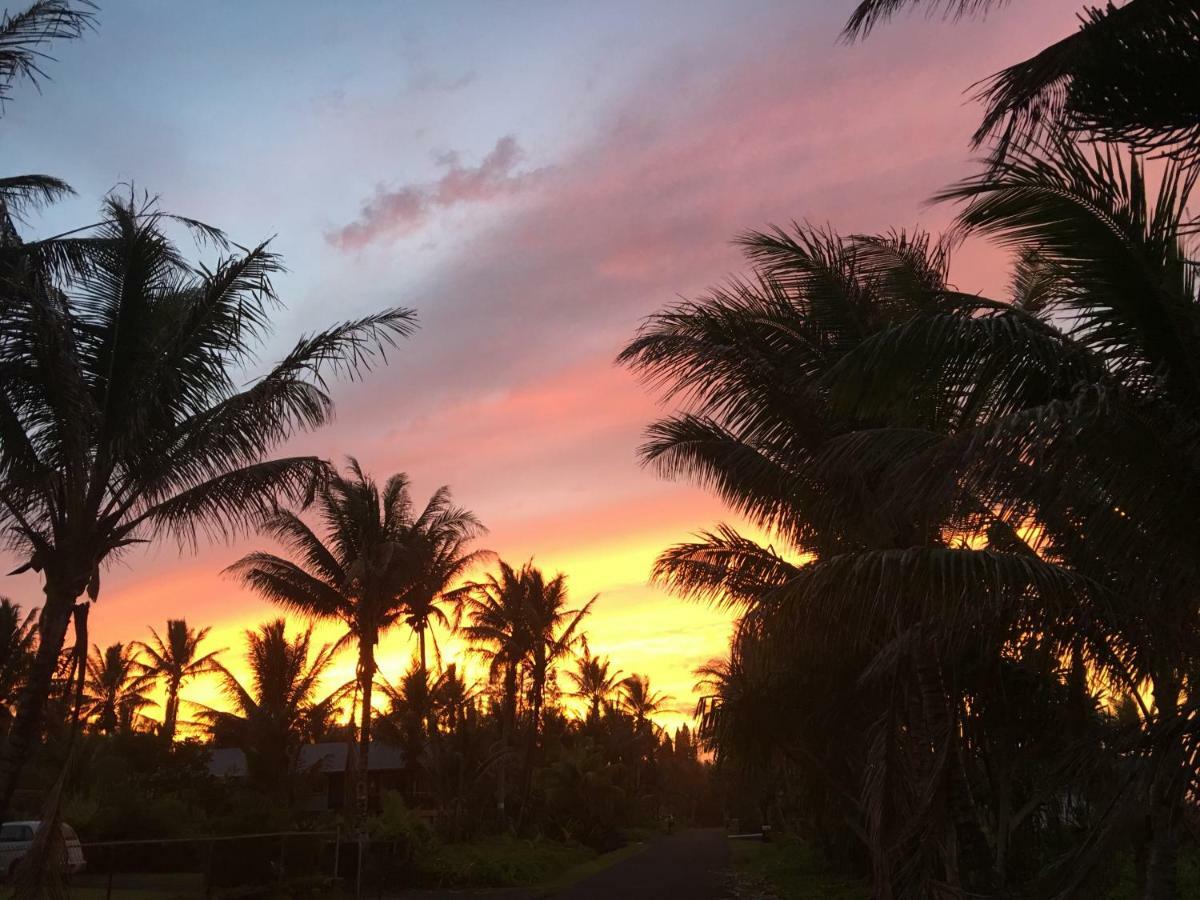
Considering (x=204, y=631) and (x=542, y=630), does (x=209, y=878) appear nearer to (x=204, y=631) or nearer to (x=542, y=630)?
(x=542, y=630)

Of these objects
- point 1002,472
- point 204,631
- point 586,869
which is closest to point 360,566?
point 586,869

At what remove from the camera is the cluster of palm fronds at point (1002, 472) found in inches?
212

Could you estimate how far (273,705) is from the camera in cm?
3033

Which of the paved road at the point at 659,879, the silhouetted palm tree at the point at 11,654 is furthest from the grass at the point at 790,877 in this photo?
the silhouetted palm tree at the point at 11,654

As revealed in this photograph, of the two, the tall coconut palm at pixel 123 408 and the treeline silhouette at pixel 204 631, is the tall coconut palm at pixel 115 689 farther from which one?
the tall coconut palm at pixel 123 408

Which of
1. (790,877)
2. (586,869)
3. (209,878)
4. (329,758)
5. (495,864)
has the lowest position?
(790,877)

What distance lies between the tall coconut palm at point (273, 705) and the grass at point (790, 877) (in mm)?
13652

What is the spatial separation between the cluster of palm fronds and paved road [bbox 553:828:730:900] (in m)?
9.30

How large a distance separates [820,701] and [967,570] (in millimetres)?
9201

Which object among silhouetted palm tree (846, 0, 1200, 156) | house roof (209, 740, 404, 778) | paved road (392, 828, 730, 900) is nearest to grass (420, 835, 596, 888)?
paved road (392, 828, 730, 900)

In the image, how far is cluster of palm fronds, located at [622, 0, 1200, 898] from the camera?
5.39m

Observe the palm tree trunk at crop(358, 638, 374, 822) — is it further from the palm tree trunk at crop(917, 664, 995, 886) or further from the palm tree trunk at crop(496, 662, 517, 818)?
→ the palm tree trunk at crop(917, 664, 995, 886)

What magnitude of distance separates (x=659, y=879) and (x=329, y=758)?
1589 centimetres

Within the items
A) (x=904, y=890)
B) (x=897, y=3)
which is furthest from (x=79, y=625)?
(x=897, y=3)
